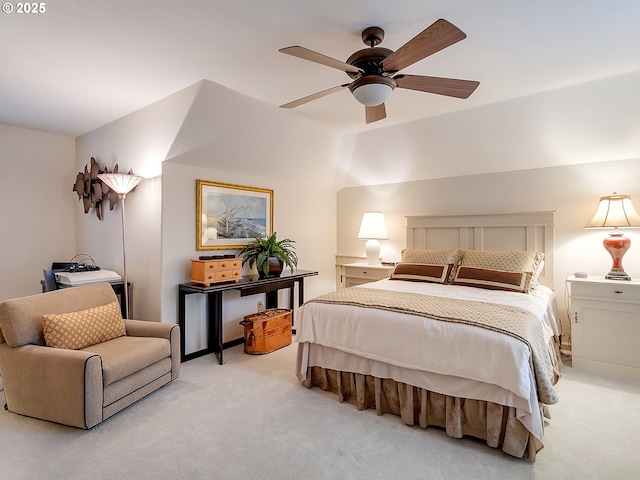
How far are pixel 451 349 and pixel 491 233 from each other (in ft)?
8.17

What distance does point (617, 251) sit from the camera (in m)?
3.22

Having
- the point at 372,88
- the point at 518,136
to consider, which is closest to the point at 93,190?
the point at 372,88

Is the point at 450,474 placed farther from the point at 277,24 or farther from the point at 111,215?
the point at 111,215

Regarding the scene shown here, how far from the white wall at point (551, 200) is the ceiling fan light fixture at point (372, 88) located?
105 inches

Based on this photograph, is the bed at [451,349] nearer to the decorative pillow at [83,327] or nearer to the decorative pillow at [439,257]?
the decorative pillow at [439,257]

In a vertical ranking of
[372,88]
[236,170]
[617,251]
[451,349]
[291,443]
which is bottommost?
[291,443]

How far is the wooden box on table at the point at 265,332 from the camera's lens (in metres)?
3.66

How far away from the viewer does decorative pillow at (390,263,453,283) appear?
3713 millimetres

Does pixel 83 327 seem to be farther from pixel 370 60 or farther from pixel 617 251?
pixel 617 251

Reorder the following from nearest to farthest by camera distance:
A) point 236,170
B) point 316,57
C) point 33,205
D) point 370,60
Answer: point 316,57, point 370,60, point 236,170, point 33,205

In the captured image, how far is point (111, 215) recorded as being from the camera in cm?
413

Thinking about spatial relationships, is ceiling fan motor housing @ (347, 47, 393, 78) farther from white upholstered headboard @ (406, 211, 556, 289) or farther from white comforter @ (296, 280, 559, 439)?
white upholstered headboard @ (406, 211, 556, 289)

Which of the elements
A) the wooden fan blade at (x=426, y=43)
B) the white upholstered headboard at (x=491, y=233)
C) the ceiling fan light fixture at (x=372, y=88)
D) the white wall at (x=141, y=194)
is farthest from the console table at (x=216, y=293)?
the wooden fan blade at (x=426, y=43)

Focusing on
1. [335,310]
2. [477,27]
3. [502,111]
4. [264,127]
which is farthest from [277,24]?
[502,111]
